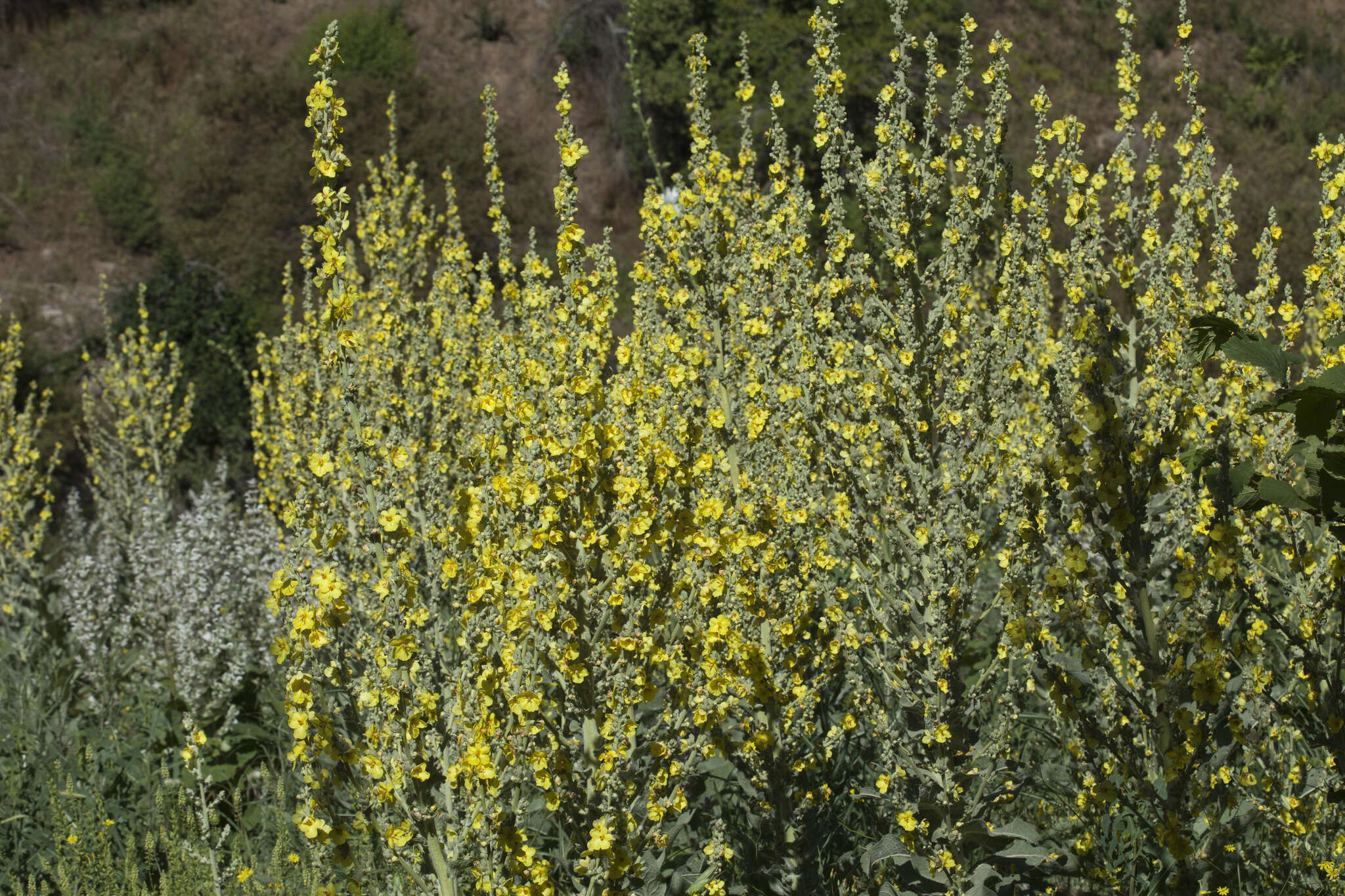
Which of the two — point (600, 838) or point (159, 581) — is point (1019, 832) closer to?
point (600, 838)

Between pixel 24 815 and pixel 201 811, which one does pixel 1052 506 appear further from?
pixel 24 815

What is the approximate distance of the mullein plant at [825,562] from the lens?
249 cm

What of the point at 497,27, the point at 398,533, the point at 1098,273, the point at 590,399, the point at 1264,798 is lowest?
the point at 1264,798

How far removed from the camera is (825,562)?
127 inches

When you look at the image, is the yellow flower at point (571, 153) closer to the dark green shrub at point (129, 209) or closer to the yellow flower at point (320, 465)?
the yellow flower at point (320, 465)

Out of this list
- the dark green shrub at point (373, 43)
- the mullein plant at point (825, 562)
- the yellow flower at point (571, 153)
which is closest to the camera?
the mullein plant at point (825, 562)

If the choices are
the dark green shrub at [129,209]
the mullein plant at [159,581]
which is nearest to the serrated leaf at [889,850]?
the mullein plant at [159,581]

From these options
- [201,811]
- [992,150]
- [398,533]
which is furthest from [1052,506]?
[201,811]

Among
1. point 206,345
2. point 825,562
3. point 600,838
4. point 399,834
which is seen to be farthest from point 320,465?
point 206,345

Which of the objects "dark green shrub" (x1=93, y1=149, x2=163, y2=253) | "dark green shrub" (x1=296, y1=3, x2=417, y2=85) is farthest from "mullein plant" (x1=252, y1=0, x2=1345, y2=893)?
"dark green shrub" (x1=93, y1=149, x2=163, y2=253)

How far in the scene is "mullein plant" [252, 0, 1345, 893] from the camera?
98.0 inches

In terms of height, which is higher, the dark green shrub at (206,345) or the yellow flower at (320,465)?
the dark green shrub at (206,345)

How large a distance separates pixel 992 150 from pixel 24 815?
429 cm

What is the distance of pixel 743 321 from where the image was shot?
364cm
